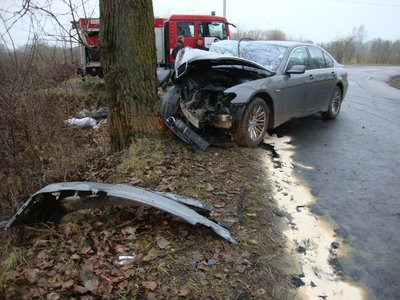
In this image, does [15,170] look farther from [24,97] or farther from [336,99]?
[336,99]

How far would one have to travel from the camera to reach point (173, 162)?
5.17m

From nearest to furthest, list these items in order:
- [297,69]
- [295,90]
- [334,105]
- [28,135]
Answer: [28,135] < [297,69] < [295,90] < [334,105]

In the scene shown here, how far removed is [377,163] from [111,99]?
4330 millimetres

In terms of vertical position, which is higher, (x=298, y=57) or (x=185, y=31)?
(x=185, y=31)

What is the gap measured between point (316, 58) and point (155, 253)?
6.11 metres

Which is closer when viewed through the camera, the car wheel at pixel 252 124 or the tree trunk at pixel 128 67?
the tree trunk at pixel 128 67

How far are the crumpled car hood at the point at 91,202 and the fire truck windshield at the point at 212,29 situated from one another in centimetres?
1360

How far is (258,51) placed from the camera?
7.11 metres

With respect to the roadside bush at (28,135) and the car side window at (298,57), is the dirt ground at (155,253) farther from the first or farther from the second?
the car side window at (298,57)

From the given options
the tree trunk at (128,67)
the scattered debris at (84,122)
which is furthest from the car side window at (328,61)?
the scattered debris at (84,122)

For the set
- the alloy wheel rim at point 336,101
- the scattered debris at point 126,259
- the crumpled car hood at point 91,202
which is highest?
the alloy wheel rim at point 336,101

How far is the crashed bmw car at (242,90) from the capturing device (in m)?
5.92

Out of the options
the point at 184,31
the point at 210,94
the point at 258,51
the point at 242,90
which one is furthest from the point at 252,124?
the point at 184,31

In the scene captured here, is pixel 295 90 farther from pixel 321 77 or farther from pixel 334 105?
pixel 334 105
